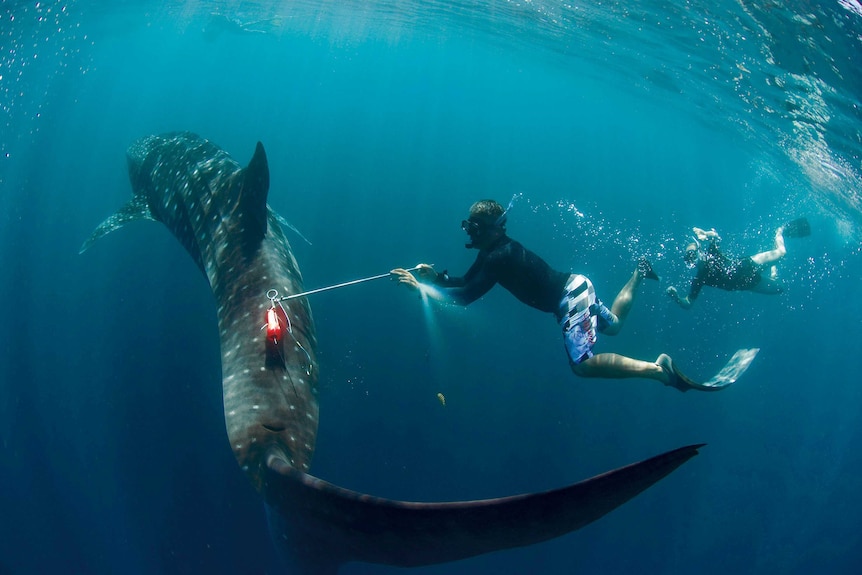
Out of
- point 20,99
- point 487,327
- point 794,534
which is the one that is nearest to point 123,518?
point 487,327

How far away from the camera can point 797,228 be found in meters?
16.9

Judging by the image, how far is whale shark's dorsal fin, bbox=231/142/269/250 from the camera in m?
6.74

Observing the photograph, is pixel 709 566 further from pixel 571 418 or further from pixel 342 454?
pixel 342 454

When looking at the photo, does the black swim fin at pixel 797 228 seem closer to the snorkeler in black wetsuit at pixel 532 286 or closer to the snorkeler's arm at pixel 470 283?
the snorkeler in black wetsuit at pixel 532 286

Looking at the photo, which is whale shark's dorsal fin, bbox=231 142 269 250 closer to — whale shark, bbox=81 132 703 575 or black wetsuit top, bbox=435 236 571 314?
whale shark, bbox=81 132 703 575

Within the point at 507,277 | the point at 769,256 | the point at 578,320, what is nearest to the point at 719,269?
the point at 769,256

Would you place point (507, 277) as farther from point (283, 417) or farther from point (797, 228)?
point (797, 228)

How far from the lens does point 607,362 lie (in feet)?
22.6

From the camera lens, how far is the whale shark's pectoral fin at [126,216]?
10070 millimetres

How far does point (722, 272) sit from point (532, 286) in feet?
29.8

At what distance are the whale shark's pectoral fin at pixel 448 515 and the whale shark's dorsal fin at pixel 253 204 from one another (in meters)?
5.12

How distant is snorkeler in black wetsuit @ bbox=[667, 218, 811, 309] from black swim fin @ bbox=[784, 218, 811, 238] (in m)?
2.05

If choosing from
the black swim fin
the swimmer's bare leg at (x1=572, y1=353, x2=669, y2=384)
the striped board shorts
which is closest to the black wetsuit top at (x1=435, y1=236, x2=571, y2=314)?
the striped board shorts

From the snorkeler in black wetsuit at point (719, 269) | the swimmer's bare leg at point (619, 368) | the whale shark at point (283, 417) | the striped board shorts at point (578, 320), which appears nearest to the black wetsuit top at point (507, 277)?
the striped board shorts at point (578, 320)
